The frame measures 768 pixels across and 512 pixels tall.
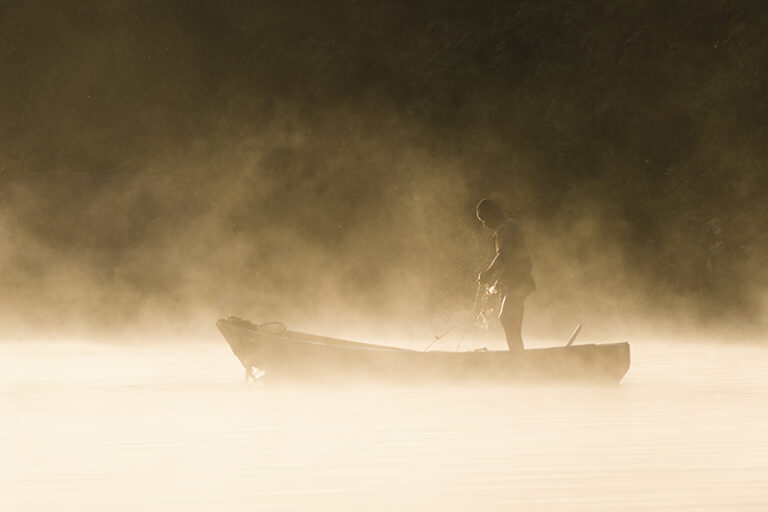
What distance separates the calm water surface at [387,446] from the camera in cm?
610

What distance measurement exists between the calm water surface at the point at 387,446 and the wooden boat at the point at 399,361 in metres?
0.15

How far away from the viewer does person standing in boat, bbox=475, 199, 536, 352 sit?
→ 38.7ft

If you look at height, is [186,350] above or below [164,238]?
below

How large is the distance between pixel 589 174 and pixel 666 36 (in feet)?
10.4

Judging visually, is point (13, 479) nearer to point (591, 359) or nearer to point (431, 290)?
point (591, 359)

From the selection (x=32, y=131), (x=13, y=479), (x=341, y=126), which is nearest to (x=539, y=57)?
(x=341, y=126)

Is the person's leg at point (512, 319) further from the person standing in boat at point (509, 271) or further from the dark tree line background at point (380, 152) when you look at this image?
the dark tree line background at point (380, 152)

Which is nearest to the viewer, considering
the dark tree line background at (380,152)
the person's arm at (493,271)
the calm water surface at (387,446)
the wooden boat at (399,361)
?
the calm water surface at (387,446)

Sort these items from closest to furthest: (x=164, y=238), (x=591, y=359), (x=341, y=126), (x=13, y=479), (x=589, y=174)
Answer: (x=13, y=479) → (x=591, y=359) → (x=589, y=174) → (x=164, y=238) → (x=341, y=126)

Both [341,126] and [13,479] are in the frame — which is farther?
[341,126]

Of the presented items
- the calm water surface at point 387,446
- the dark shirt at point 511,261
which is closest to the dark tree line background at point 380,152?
the calm water surface at point 387,446

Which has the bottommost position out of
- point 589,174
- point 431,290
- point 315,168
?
point 431,290

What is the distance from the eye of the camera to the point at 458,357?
11531mm

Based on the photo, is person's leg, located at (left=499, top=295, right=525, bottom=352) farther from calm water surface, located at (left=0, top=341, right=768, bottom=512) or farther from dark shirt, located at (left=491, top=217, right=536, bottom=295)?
calm water surface, located at (left=0, top=341, right=768, bottom=512)
